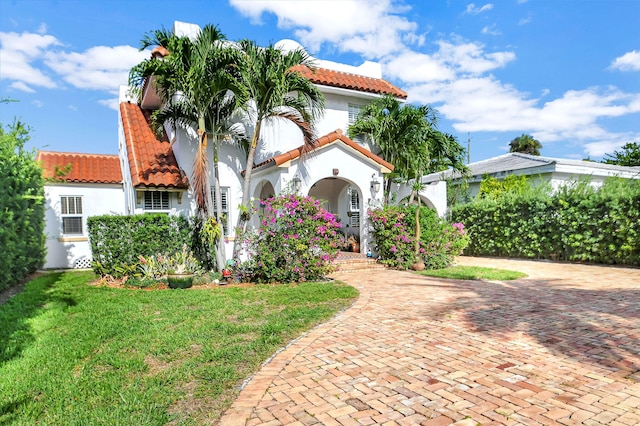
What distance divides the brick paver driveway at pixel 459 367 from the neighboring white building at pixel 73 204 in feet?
48.2

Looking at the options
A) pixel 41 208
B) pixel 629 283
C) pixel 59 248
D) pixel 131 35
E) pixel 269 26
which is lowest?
pixel 629 283

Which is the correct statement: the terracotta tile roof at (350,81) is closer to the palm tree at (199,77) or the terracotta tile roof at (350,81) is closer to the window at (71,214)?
the palm tree at (199,77)

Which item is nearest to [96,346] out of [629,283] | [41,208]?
[41,208]

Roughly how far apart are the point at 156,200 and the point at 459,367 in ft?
42.3

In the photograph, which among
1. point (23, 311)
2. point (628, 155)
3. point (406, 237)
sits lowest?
point (23, 311)

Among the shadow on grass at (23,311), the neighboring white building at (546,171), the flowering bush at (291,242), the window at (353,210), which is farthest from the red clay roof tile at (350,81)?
the shadow on grass at (23,311)

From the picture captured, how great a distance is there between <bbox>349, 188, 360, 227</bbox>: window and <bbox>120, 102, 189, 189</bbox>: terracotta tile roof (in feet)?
29.4

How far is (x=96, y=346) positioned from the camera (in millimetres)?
5793

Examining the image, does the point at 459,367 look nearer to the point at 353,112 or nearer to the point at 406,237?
the point at 406,237

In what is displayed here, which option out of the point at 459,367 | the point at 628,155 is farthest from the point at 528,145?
the point at 459,367

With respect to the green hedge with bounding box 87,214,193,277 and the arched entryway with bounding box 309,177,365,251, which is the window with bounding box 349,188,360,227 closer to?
the arched entryway with bounding box 309,177,365,251

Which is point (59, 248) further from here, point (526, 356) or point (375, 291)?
point (526, 356)

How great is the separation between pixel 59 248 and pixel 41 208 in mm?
3238

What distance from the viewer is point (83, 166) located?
732 inches
